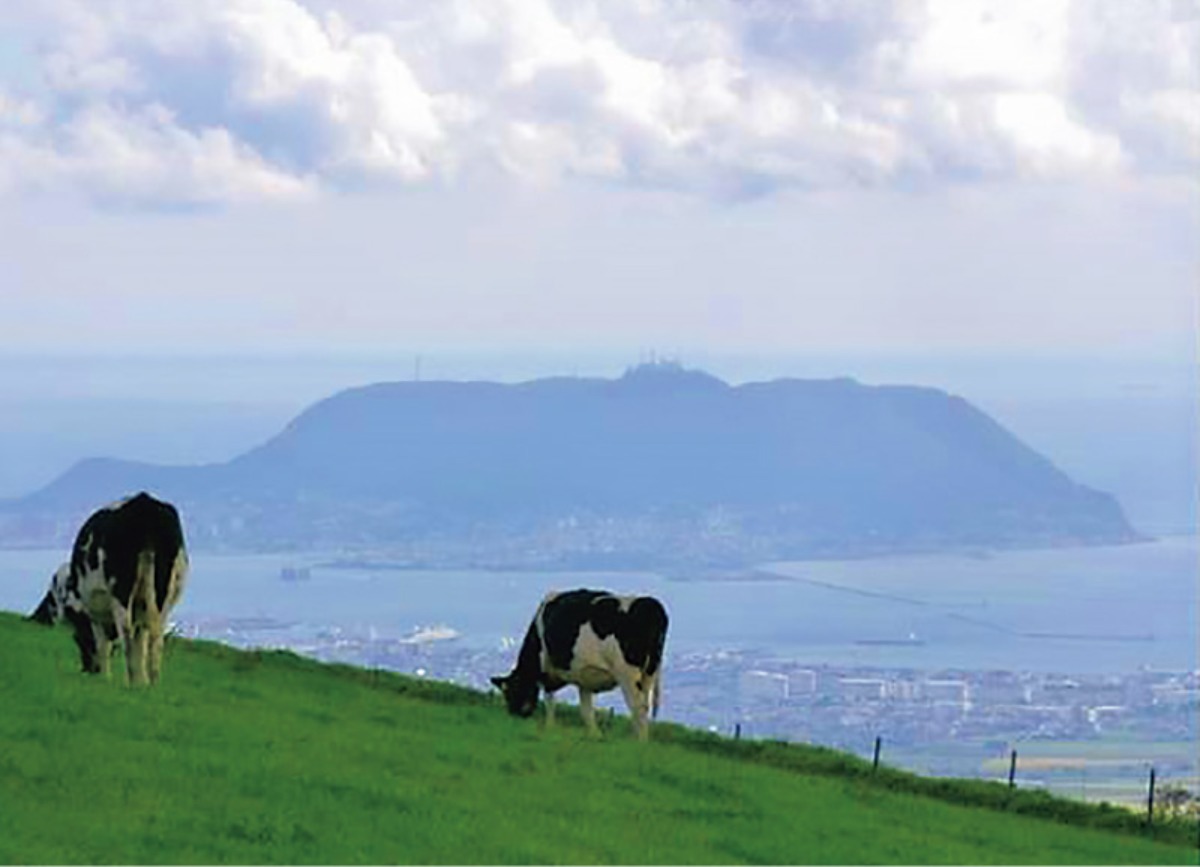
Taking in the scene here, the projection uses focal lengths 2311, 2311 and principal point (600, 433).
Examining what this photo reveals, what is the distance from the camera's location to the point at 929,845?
2558 cm

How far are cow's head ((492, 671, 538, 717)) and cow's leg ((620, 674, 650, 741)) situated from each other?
2.79 metres

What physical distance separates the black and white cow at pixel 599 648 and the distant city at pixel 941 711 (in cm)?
4850

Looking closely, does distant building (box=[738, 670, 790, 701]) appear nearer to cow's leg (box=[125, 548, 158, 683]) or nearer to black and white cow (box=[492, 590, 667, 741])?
black and white cow (box=[492, 590, 667, 741])

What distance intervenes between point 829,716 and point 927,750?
16322 millimetres

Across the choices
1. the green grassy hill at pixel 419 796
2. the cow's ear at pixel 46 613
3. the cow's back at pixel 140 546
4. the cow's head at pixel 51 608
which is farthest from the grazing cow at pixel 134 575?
the cow's ear at pixel 46 613

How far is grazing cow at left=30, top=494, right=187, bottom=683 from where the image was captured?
103 feet

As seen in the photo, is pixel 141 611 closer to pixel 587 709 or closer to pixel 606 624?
pixel 606 624

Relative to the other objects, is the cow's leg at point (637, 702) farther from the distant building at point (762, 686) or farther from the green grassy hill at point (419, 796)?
the distant building at point (762, 686)

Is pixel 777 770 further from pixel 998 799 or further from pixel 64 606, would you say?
pixel 64 606

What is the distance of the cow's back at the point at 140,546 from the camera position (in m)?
31.5

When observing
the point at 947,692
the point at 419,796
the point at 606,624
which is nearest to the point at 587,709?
the point at 606,624

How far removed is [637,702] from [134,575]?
24.7 ft

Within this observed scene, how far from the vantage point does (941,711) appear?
497ft

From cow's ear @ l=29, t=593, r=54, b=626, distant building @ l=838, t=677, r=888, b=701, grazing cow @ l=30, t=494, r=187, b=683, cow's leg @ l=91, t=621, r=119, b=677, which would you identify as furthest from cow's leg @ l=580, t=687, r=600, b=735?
distant building @ l=838, t=677, r=888, b=701
